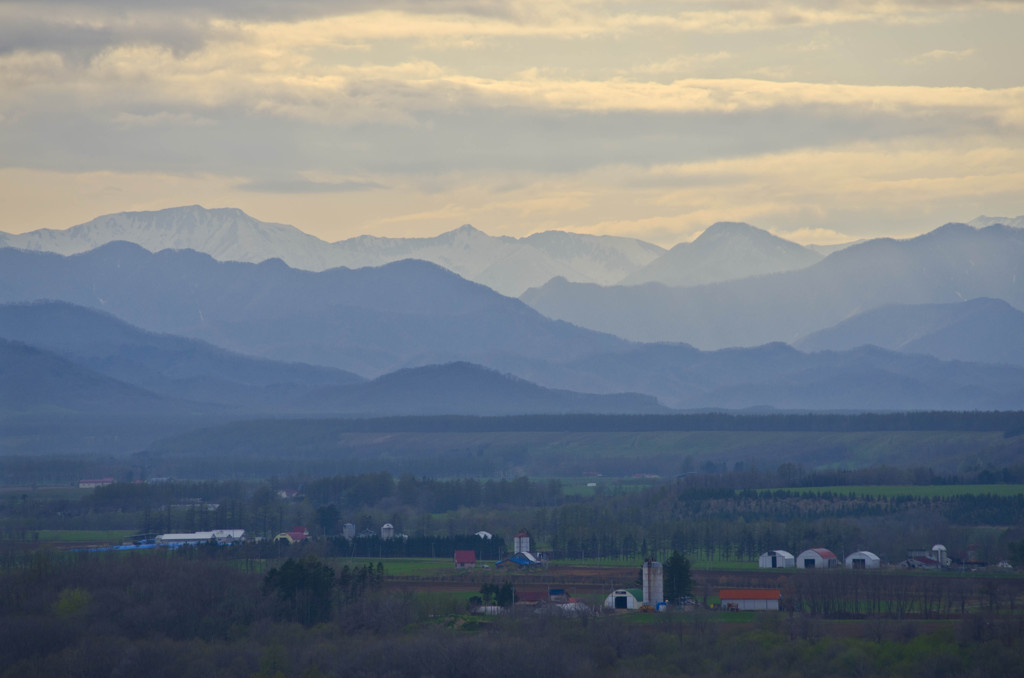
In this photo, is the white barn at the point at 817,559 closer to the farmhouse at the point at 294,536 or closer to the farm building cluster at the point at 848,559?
the farm building cluster at the point at 848,559

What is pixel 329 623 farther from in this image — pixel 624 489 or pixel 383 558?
pixel 624 489

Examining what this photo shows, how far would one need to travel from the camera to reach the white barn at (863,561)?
333ft

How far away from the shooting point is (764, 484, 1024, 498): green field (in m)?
131

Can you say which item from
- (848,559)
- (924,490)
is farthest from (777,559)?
(924,490)

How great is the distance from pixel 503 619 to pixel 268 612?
12.9 metres

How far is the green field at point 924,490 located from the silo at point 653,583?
164ft

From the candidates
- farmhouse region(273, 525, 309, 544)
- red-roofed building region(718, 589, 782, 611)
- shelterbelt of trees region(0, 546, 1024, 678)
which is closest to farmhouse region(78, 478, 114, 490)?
farmhouse region(273, 525, 309, 544)

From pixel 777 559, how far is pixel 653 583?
20.4 metres

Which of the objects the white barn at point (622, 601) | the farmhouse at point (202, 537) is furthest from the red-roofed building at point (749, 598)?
the farmhouse at point (202, 537)

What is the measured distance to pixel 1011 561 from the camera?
98.1 meters

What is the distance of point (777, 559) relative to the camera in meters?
105

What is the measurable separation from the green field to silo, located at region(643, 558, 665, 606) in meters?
49.9

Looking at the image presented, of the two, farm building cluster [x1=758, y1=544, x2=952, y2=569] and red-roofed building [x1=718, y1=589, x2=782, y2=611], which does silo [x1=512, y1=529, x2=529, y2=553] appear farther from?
red-roofed building [x1=718, y1=589, x2=782, y2=611]

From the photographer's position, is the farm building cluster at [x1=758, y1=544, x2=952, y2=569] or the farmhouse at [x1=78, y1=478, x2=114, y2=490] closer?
the farm building cluster at [x1=758, y1=544, x2=952, y2=569]
